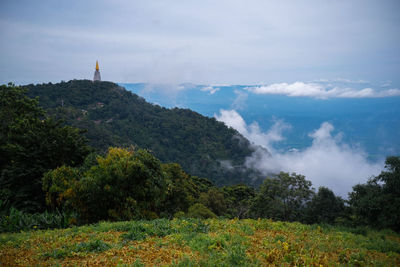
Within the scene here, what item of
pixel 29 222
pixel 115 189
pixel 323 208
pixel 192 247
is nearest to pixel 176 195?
pixel 115 189

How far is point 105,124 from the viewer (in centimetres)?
7850

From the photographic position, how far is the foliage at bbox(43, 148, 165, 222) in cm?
991

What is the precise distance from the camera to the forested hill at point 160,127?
76.9m

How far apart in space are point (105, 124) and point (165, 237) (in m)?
77.4

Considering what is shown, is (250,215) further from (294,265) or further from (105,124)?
(105,124)

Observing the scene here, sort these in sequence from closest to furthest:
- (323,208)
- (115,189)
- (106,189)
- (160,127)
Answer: (106,189)
(115,189)
(323,208)
(160,127)

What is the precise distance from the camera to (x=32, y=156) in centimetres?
1430

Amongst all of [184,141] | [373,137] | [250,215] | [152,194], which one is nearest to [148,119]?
[184,141]

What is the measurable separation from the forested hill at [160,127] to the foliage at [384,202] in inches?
2412

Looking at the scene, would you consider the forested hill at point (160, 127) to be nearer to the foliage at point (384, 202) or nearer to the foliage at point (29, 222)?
the foliage at point (384, 202)

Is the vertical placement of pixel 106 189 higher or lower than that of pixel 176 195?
higher

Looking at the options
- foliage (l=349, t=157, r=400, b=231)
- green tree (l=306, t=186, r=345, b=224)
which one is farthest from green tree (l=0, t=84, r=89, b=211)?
green tree (l=306, t=186, r=345, b=224)

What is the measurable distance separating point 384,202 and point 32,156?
18.6 metres

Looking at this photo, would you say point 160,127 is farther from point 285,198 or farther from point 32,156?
point 32,156
